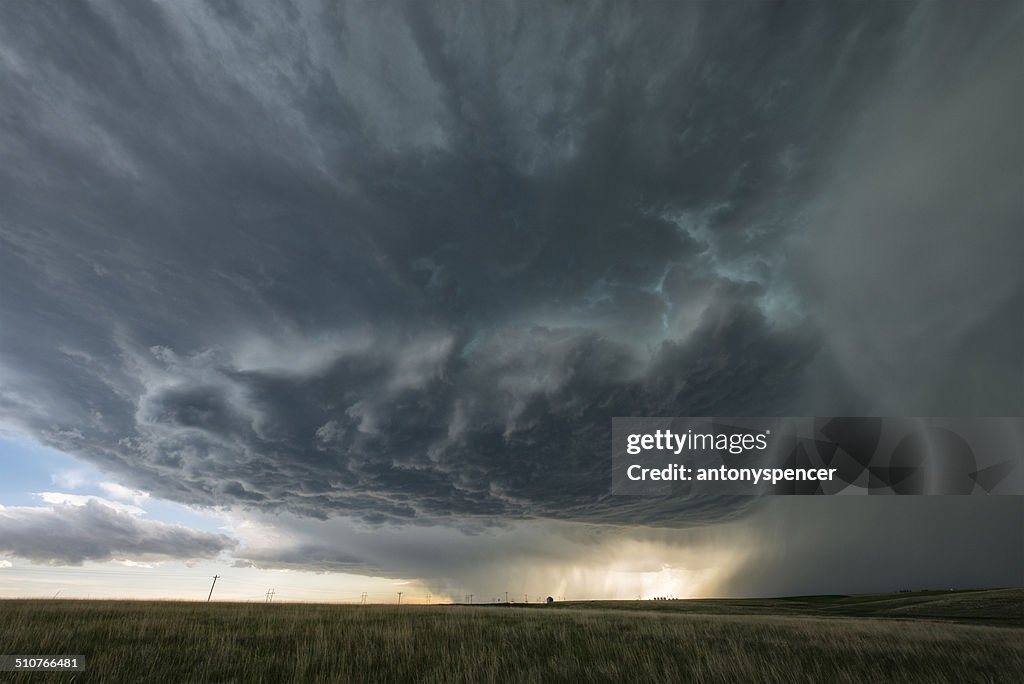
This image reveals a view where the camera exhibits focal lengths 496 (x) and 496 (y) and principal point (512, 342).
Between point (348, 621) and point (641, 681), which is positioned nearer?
point (641, 681)

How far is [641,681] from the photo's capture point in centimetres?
1245

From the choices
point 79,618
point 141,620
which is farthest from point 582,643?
point 79,618

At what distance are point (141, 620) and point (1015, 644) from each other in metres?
38.6

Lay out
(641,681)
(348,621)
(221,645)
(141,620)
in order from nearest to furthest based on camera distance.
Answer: (641,681)
(221,645)
(141,620)
(348,621)

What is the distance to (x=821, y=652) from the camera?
59.1 ft

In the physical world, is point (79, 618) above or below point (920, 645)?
below

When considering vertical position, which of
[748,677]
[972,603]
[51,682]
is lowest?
[51,682]

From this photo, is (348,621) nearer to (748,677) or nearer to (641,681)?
(641,681)

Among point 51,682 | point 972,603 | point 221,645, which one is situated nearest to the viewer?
point 51,682

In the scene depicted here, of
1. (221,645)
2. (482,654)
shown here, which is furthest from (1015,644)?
(221,645)

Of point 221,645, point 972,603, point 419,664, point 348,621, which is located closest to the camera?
point 419,664

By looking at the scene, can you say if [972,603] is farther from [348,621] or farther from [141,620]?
[141,620]

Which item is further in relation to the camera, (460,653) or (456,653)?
(456,653)

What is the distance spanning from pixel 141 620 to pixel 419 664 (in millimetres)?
14095
